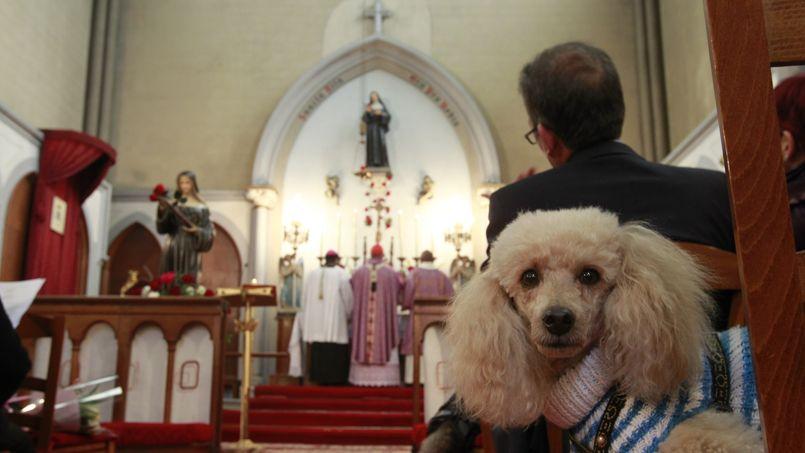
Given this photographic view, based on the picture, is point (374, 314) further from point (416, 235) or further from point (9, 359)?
point (9, 359)

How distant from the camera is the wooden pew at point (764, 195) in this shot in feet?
2.68

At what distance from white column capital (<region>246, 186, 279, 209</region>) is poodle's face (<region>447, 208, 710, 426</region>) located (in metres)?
9.38

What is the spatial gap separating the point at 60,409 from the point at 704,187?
8.56 ft

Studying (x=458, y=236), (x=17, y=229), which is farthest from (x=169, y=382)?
(x=458, y=236)

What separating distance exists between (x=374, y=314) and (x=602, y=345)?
7.53 m

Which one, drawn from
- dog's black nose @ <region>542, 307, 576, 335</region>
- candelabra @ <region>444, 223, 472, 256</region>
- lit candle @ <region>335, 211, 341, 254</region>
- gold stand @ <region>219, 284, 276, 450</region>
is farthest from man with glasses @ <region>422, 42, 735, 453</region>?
lit candle @ <region>335, 211, 341, 254</region>

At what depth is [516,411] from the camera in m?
1.29

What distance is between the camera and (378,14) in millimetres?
11344

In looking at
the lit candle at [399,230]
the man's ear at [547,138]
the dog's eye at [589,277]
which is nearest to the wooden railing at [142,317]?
the man's ear at [547,138]

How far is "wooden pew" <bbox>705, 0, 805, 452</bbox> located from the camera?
0.82 m

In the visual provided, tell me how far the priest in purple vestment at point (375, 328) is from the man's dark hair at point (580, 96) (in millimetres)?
6848

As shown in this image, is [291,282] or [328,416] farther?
[291,282]

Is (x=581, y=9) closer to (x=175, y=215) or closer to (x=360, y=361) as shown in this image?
(x=360, y=361)

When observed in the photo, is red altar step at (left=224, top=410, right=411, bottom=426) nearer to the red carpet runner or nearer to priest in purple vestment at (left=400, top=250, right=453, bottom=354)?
the red carpet runner
